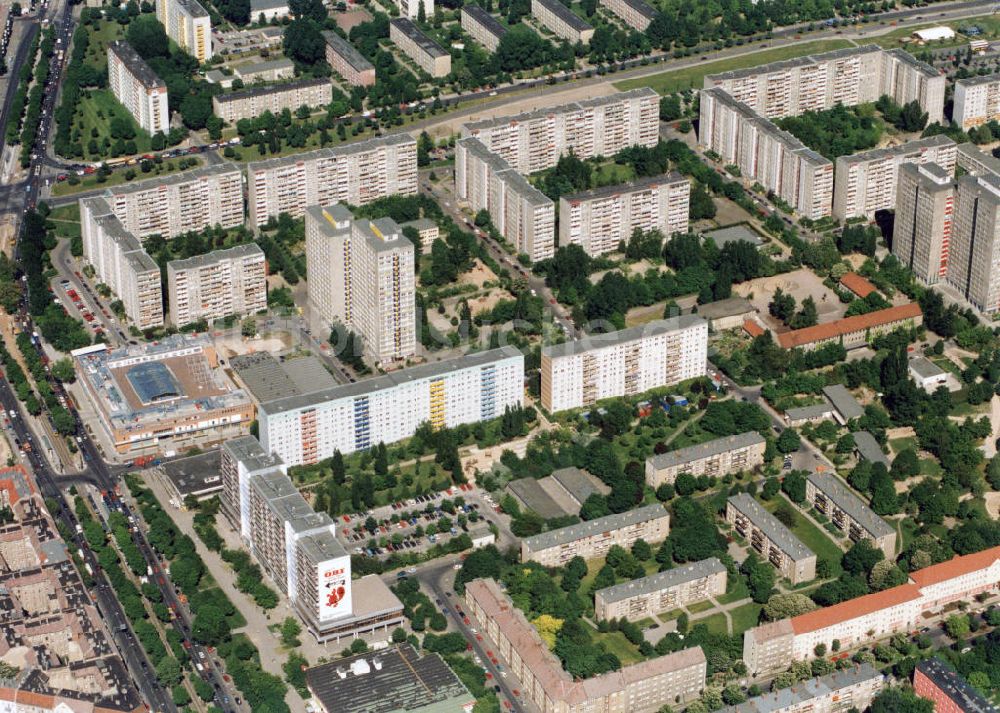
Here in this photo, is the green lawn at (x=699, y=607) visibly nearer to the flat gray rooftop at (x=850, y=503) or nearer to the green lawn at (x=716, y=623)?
the green lawn at (x=716, y=623)

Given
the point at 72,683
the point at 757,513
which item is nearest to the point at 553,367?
the point at 757,513

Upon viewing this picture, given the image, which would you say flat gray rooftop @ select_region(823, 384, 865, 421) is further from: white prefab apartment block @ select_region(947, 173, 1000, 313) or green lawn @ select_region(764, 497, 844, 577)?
white prefab apartment block @ select_region(947, 173, 1000, 313)

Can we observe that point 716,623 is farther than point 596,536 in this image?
No

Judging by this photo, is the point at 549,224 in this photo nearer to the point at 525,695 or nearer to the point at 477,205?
the point at 477,205

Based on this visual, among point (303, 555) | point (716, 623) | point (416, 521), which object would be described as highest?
point (303, 555)

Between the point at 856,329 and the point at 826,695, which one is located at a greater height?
the point at 856,329

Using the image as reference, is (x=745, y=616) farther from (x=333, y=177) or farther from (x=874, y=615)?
(x=333, y=177)

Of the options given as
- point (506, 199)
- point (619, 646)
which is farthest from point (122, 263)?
point (619, 646)
